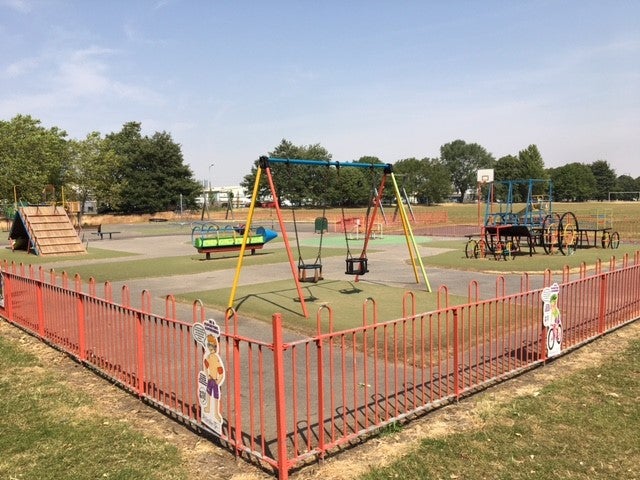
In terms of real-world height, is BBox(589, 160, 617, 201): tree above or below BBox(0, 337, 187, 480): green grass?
above

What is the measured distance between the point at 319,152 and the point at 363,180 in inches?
392

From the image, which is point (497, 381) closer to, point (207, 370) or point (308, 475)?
point (308, 475)

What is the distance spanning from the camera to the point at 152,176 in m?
71.1

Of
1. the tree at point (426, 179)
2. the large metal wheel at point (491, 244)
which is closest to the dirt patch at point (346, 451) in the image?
the large metal wheel at point (491, 244)

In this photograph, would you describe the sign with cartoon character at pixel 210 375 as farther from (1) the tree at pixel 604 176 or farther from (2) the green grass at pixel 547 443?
(1) the tree at pixel 604 176

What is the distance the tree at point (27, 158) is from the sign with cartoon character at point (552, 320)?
1994 inches

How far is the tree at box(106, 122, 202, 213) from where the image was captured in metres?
70.3

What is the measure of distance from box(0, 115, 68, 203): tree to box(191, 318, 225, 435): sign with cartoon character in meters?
50.1

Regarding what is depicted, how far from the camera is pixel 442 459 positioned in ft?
14.1

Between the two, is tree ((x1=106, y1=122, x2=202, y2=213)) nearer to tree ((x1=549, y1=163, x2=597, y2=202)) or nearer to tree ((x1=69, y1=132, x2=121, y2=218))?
tree ((x1=69, y1=132, x2=121, y2=218))

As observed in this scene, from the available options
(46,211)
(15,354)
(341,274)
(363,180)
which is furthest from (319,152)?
(15,354)

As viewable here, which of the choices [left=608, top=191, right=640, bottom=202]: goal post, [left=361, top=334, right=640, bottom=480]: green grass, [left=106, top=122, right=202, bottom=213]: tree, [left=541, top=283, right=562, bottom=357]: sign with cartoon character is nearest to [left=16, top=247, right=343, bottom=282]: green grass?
[left=541, top=283, right=562, bottom=357]: sign with cartoon character

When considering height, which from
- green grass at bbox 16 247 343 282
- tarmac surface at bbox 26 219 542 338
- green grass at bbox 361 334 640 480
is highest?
green grass at bbox 16 247 343 282

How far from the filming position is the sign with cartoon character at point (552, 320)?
6559 millimetres
